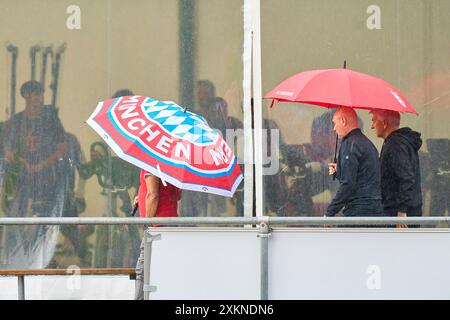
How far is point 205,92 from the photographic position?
8.62m

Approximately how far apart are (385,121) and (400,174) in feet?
1.52

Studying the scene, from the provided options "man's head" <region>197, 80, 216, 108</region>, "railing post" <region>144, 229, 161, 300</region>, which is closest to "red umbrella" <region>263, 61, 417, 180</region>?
"railing post" <region>144, 229, 161, 300</region>

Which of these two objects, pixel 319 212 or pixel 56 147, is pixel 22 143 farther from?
pixel 319 212

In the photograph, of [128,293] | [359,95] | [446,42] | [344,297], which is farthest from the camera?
[446,42]

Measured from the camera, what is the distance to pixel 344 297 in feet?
18.7

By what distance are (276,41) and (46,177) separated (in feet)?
7.90

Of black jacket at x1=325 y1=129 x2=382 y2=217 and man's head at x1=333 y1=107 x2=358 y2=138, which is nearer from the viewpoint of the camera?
black jacket at x1=325 y1=129 x2=382 y2=217

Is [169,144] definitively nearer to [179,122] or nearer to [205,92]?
[179,122]

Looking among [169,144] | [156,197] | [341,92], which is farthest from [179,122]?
[341,92]

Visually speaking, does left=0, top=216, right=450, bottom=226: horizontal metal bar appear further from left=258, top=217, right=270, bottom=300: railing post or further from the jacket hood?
the jacket hood

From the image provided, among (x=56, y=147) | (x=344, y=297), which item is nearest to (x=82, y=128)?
(x=56, y=147)

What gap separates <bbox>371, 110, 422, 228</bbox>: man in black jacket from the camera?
23.0 ft

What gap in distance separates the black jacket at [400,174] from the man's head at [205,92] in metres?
2.03

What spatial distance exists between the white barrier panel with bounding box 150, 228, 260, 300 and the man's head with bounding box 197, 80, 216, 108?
3001 millimetres
